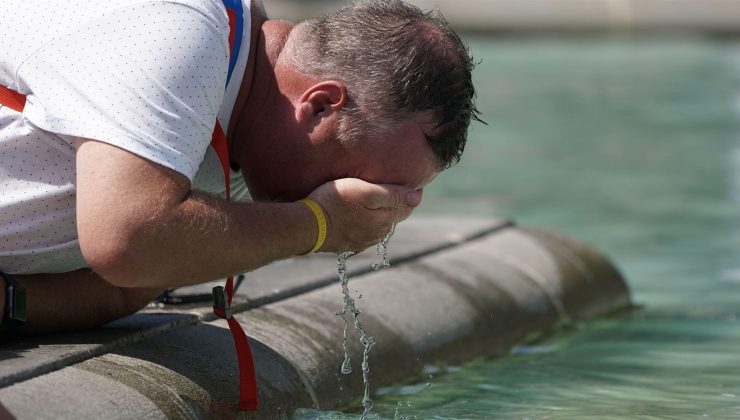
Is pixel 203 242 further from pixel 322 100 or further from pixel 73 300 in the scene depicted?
pixel 73 300

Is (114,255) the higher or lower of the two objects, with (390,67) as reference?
lower

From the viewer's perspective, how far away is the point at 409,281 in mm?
5027

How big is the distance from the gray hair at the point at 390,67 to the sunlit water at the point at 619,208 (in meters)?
0.97

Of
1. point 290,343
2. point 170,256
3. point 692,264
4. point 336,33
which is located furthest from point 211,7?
point 692,264

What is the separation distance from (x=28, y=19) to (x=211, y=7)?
42cm

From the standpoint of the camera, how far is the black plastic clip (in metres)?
3.49

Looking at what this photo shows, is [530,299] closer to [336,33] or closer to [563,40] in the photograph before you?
[336,33]

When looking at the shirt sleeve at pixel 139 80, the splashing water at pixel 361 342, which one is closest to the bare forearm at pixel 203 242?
the shirt sleeve at pixel 139 80

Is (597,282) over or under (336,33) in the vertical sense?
under

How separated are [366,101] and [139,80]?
60cm

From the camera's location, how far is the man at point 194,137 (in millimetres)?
2865

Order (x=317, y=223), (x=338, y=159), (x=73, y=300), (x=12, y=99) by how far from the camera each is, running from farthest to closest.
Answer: (x=73, y=300) → (x=338, y=159) → (x=317, y=223) → (x=12, y=99)

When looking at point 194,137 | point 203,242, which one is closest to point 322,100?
point 194,137

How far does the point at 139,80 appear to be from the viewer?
9.48 ft
